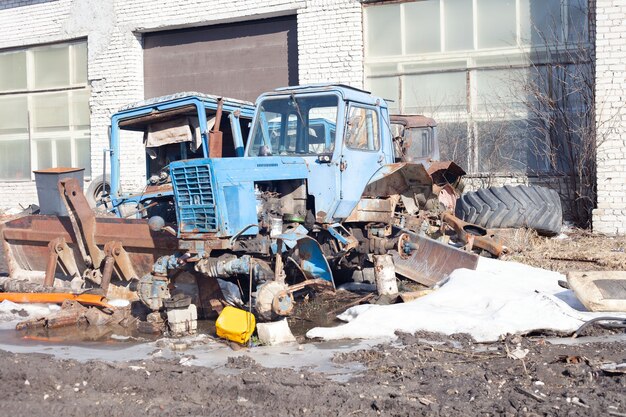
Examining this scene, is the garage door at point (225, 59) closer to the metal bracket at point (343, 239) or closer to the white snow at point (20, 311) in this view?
the metal bracket at point (343, 239)

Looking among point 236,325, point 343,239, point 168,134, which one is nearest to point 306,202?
point 343,239

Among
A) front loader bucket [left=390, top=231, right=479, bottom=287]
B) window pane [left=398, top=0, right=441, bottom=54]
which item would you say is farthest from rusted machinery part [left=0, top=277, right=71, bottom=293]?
window pane [left=398, top=0, right=441, bottom=54]

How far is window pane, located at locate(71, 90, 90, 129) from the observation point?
17828 millimetres

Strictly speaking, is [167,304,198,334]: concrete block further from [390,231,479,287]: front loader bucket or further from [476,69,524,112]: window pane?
[476,69,524,112]: window pane

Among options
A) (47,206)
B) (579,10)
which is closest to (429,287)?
(47,206)

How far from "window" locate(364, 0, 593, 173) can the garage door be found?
1881mm

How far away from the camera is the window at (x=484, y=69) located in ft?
43.1

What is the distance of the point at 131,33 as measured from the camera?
16.9 metres

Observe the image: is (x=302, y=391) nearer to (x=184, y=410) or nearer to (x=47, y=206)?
(x=184, y=410)

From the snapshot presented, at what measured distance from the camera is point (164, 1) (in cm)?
1644

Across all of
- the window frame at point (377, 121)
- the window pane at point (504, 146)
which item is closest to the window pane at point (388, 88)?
the window pane at point (504, 146)

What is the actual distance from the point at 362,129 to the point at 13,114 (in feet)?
40.6

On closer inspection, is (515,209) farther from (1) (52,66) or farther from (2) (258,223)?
(1) (52,66)

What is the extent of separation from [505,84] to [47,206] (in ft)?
24.9
